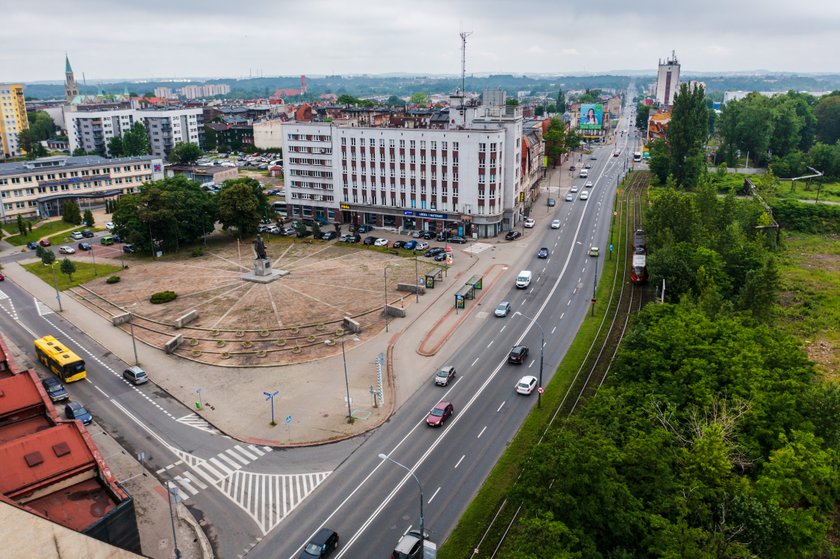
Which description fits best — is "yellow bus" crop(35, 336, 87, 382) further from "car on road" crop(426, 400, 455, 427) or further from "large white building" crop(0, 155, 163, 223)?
"large white building" crop(0, 155, 163, 223)

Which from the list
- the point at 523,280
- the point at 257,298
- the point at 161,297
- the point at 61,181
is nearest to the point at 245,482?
the point at 257,298

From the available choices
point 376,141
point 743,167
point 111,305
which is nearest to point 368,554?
point 111,305

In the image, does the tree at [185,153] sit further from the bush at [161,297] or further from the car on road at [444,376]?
the car on road at [444,376]

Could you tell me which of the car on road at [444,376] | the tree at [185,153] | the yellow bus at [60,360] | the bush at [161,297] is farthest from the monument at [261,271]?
the tree at [185,153]

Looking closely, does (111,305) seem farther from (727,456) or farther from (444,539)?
(727,456)

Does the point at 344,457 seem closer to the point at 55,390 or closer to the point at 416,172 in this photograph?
the point at 55,390

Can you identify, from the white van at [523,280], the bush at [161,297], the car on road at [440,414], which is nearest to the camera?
the car on road at [440,414]
